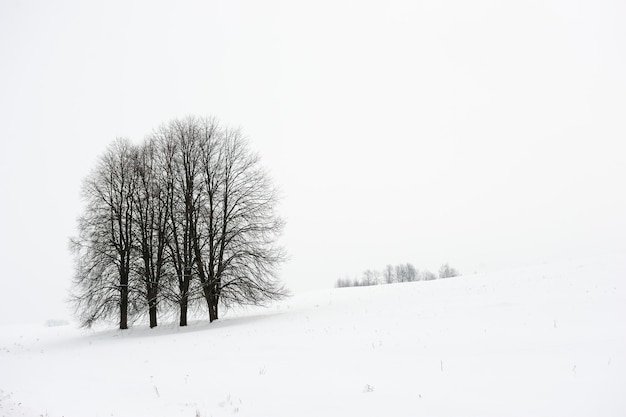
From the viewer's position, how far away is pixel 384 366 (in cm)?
895

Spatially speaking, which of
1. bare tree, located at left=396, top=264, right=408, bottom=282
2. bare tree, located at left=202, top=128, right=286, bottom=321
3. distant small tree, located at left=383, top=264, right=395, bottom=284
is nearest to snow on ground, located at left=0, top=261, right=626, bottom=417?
bare tree, located at left=202, top=128, right=286, bottom=321

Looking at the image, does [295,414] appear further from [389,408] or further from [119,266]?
[119,266]

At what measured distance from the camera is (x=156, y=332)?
74.0 ft

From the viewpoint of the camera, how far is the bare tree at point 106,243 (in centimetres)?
2312

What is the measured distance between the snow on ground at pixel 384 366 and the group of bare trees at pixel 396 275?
110 meters

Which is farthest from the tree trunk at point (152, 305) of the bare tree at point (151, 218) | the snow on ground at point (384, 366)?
the snow on ground at point (384, 366)

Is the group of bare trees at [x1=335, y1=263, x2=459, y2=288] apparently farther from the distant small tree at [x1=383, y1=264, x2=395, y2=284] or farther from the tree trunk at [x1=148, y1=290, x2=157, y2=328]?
the tree trunk at [x1=148, y1=290, x2=157, y2=328]

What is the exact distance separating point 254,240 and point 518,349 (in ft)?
54.2

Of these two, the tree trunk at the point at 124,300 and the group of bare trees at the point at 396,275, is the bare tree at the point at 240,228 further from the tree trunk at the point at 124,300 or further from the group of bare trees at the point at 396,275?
the group of bare trees at the point at 396,275

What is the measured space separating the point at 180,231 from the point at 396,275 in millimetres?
122187

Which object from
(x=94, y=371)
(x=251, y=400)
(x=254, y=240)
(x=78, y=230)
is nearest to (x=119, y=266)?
(x=78, y=230)

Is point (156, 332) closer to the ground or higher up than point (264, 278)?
closer to the ground

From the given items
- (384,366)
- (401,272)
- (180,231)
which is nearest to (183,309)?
(180,231)

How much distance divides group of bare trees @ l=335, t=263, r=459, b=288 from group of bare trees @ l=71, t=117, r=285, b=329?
4101 inches
